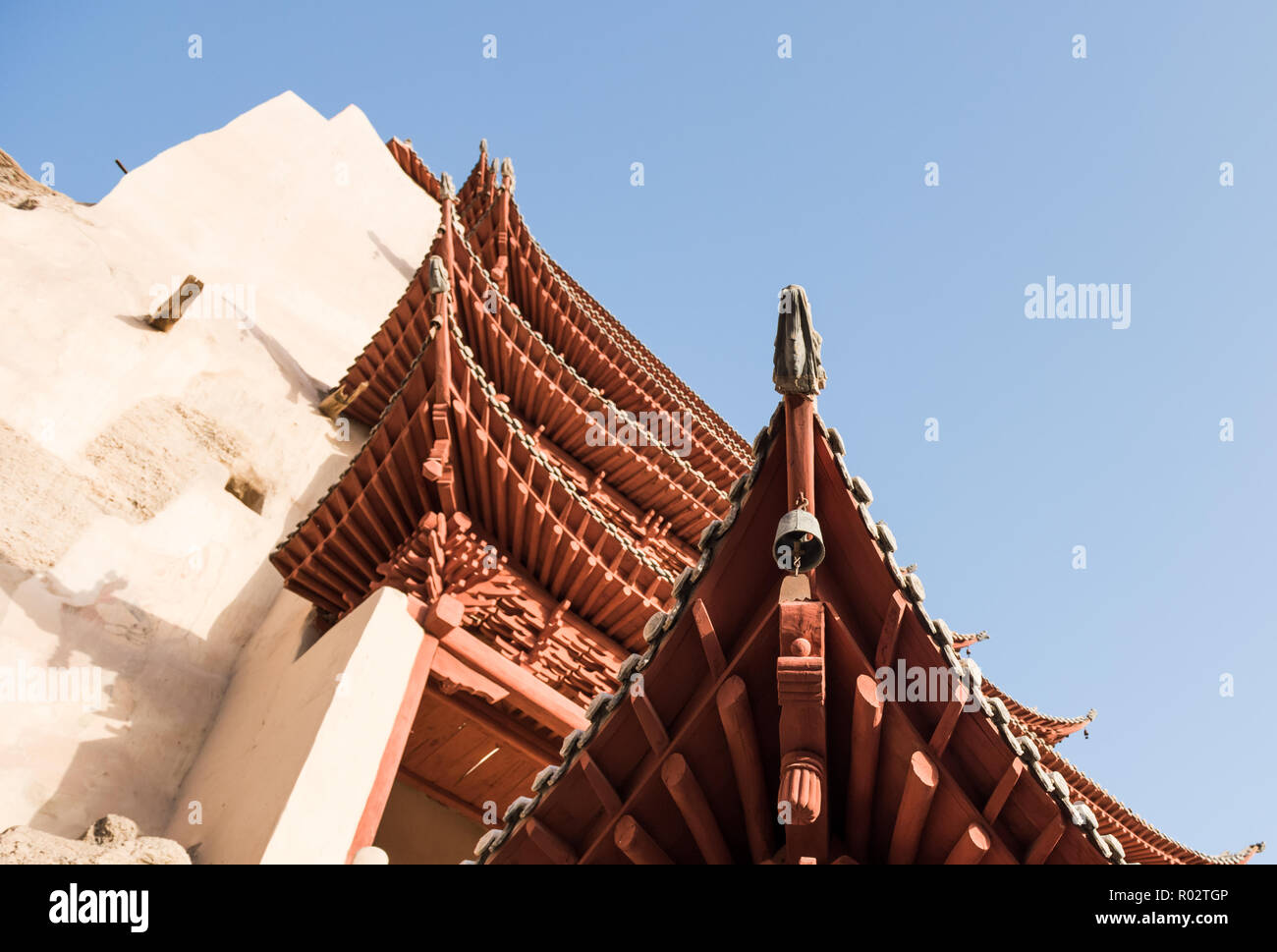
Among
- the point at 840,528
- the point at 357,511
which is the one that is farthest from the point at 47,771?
the point at 840,528

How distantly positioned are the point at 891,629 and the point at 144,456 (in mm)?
9921

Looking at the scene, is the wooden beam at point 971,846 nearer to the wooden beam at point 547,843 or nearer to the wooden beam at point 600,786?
the wooden beam at point 600,786

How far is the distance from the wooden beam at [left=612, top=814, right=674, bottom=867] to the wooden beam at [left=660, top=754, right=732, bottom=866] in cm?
20

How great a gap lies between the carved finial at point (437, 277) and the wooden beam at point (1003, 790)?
6.22m

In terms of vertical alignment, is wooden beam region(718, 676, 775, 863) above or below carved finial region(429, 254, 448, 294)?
below

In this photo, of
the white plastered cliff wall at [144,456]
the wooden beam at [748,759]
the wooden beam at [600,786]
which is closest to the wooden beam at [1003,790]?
the wooden beam at [748,759]

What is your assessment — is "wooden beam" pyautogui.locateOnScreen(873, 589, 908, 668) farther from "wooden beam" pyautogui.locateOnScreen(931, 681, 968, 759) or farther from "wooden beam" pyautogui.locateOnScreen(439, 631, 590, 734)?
"wooden beam" pyautogui.locateOnScreen(439, 631, 590, 734)

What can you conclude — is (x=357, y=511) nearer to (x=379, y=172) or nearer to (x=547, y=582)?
(x=547, y=582)

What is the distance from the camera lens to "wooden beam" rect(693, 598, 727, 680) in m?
4.35

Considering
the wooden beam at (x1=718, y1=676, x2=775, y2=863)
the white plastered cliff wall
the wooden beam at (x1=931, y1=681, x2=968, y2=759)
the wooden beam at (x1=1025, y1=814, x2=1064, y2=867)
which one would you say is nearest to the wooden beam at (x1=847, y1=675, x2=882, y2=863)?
the wooden beam at (x1=931, y1=681, x2=968, y2=759)

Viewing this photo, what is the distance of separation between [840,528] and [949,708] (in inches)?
35.2

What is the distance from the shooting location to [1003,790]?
3.69 metres

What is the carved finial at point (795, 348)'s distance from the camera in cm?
407

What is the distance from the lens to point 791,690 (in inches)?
153
